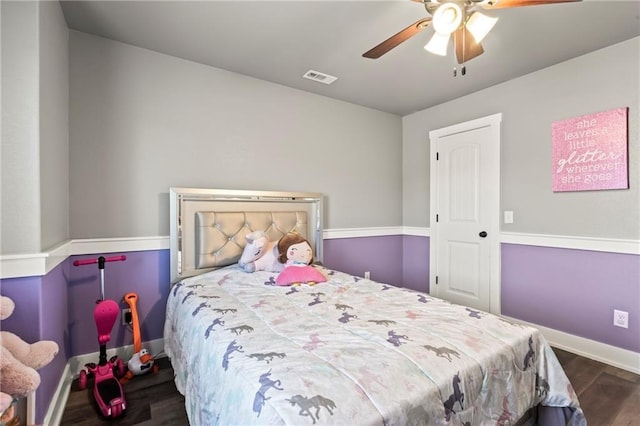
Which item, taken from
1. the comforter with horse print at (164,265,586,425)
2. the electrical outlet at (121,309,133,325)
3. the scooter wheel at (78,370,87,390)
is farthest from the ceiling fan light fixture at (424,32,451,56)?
the scooter wheel at (78,370,87,390)

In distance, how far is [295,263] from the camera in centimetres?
257

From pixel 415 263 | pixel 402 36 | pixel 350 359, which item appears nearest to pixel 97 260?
pixel 350 359

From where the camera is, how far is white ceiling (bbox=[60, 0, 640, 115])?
1.97 m

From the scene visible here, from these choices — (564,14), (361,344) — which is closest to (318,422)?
(361,344)

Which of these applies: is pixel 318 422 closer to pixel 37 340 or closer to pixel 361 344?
pixel 361 344

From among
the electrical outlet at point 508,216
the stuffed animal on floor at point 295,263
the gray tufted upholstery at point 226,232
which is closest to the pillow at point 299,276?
the stuffed animal on floor at point 295,263

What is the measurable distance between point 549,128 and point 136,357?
399 centimetres

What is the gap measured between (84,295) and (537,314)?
3.91 m

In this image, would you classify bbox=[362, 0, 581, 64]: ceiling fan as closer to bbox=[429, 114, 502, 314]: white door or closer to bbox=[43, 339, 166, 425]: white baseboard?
bbox=[429, 114, 502, 314]: white door

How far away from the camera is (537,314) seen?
2.88 meters

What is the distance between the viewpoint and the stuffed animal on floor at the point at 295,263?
7.55ft

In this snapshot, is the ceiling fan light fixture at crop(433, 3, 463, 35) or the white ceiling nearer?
the ceiling fan light fixture at crop(433, 3, 463, 35)

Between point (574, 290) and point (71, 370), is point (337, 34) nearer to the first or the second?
point (574, 290)

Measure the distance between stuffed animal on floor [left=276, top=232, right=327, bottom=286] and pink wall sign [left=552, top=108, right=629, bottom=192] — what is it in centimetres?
234
